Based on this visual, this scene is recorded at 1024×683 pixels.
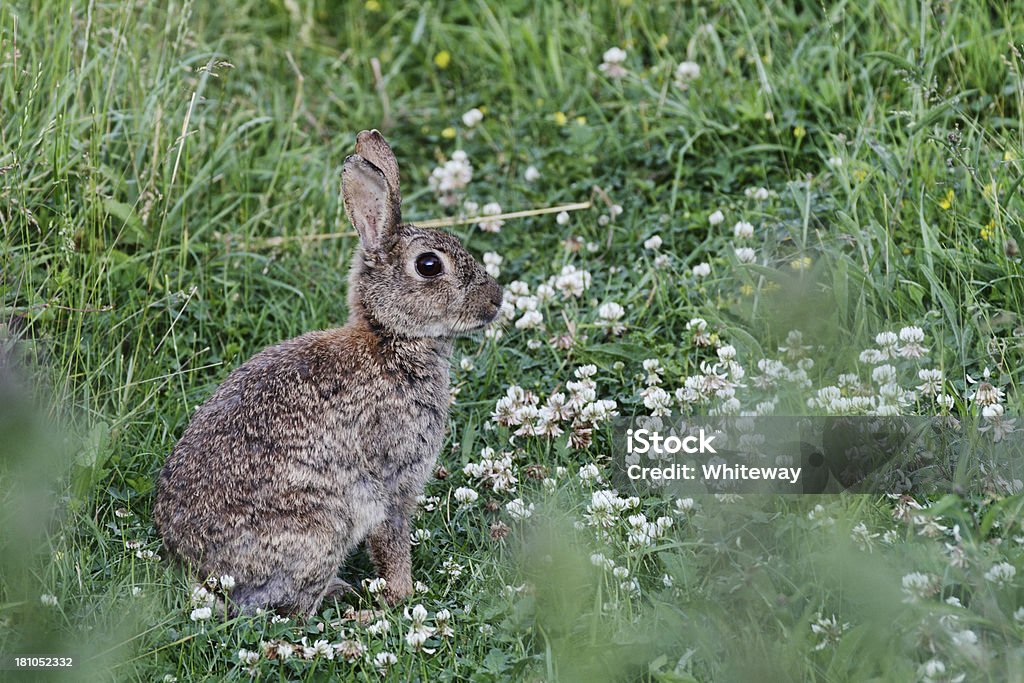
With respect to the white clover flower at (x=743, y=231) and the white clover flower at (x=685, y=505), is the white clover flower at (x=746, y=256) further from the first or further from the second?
the white clover flower at (x=685, y=505)

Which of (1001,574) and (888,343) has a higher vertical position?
(1001,574)

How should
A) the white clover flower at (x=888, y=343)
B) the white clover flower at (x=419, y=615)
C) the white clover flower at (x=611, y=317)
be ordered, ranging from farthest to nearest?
the white clover flower at (x=611, y=317)
the white clover flower at (x=888, y=343)
the white clover flower at (x=419, y=615)

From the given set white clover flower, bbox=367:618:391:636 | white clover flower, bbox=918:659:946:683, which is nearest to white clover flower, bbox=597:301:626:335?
white clover flower, bbox=367:618:391:636

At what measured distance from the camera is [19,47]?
6.58 meters

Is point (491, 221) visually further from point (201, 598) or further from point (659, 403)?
→ point (201, 598)

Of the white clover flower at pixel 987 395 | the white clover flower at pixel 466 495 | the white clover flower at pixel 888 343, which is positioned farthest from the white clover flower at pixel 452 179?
the white clover flower at pixel 987 395

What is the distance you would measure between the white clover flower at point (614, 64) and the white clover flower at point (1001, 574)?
4.28 meters

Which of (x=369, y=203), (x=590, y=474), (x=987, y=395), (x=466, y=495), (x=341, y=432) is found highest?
(x=369, y=203)

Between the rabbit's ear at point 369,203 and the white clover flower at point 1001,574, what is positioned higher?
the rabbit's ear at point 369,203

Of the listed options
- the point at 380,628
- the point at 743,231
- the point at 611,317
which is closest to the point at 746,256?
the point at 743,231

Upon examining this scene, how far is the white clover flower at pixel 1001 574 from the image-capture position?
13.8 feet

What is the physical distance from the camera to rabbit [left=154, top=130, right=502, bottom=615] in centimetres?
502
